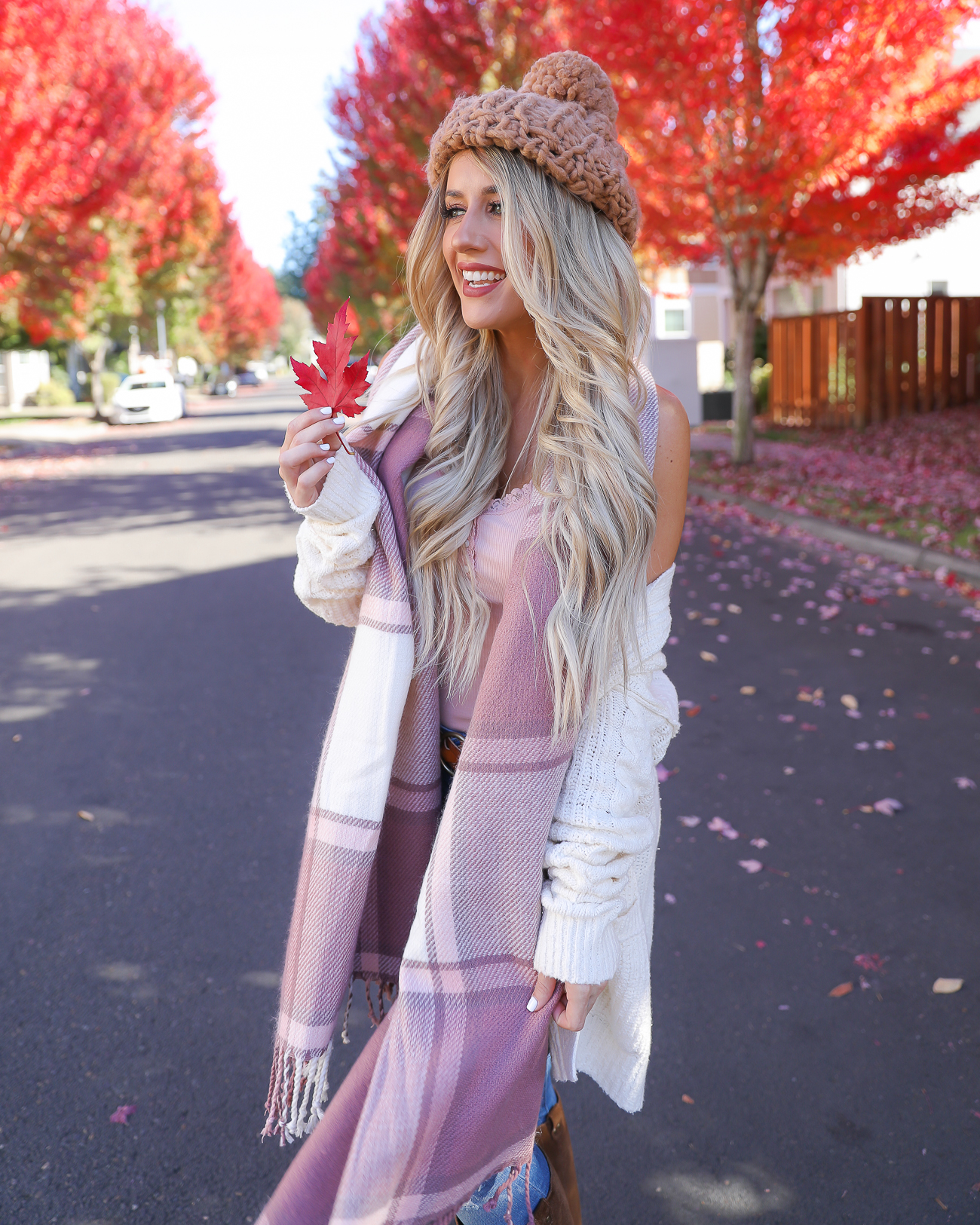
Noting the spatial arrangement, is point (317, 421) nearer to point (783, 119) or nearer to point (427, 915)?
point (427, 915)

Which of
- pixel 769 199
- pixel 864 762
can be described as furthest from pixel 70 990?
pixel 769 199

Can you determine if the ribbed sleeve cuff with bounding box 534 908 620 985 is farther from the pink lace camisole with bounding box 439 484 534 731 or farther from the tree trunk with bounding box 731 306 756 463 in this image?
the tree trunk with bounding box 731 306 756 463

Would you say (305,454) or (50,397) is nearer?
(305,454)

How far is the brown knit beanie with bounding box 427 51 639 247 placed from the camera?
1.63 metres

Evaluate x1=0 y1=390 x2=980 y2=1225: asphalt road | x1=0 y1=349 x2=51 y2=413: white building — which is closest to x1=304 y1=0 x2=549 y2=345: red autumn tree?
x1=0 y1=390 x2=980 y2=1225: asphalt road

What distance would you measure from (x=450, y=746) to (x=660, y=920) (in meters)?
1.99

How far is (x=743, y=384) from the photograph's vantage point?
1420 centimetres

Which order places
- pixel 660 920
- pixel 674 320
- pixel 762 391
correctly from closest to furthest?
pixel 660 920
pixel 762 391
pixel 674 320

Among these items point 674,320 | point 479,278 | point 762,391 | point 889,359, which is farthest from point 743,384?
point 674,320

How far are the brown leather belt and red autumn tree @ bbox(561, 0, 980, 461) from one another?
38.0 feet

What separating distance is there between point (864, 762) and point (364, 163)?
2351cm

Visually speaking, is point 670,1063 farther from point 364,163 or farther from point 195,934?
point 364,163

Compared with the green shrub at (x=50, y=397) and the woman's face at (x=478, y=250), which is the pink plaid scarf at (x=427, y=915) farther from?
the green shrub at (x=50, y=397)

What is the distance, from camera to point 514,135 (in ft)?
5.34
